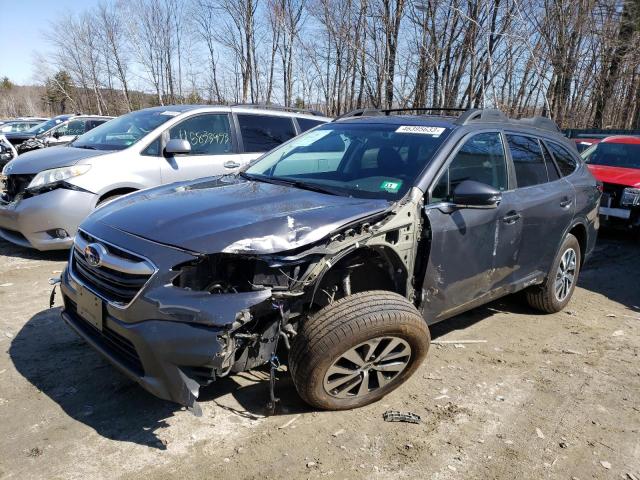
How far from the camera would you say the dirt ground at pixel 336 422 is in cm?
252

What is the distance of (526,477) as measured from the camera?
8.29ft

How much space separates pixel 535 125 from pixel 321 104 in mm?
22253

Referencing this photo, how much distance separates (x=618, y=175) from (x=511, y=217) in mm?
5702

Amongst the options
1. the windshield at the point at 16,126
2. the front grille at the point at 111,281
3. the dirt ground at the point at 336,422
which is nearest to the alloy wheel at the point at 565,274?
the dirt ground at the point at 336,422

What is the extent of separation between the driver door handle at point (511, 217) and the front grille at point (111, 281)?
2.62 meters

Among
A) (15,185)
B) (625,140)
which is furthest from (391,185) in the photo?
(625,140)

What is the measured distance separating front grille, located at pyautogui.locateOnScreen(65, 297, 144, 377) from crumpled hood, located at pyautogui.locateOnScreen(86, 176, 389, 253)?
56cm

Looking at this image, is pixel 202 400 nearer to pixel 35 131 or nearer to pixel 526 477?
pixel 526 477

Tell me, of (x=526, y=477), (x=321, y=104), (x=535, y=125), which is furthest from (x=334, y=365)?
(x=321, y=104)

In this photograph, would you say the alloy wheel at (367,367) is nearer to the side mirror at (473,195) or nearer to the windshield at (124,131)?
the side mirror at (473,195)

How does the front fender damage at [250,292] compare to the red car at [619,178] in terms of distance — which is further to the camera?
the red car at [619,178]

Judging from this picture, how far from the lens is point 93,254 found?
273 cm

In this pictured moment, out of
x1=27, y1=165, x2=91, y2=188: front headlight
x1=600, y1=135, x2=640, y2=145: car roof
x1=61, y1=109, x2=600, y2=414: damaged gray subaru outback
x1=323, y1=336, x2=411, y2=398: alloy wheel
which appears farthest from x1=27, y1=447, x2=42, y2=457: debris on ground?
x1=600, y1=135, x2=640, y2=145: car roof

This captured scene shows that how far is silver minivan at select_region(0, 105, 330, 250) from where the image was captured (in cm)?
540
